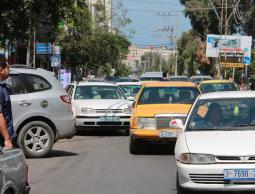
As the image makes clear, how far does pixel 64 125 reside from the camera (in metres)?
14.2

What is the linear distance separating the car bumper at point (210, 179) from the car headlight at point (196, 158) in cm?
6

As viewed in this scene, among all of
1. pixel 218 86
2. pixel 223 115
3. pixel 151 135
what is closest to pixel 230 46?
pixel 218 86

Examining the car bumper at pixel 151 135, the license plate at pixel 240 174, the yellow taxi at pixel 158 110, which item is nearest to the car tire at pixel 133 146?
the yellow taxi at pixel 158 110

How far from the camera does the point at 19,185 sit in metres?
6.72

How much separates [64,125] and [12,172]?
7786 millimetres

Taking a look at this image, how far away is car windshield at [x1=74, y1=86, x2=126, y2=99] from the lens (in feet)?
67.1

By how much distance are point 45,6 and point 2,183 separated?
13.5 metres

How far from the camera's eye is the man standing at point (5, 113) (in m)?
7.73

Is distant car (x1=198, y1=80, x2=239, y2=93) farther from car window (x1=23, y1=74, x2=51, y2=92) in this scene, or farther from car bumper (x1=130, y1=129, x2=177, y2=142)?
car window (x1=23, y1=74, x2=51, y2=92)

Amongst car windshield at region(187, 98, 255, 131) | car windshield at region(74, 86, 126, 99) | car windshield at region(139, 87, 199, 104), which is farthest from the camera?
car windshield at region(74, 86, 126, 99)

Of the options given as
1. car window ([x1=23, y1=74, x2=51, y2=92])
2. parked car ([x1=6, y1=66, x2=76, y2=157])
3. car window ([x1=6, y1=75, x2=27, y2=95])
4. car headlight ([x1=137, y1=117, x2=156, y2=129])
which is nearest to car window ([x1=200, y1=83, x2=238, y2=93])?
car headlight ([x1=137, y1=117, x2=156, y2=129])

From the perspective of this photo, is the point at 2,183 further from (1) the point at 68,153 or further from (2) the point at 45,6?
(2) the point at 45,6

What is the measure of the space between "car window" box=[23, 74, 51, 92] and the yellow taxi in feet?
6.73

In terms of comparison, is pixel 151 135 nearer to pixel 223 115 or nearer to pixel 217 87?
pixel 223 115
